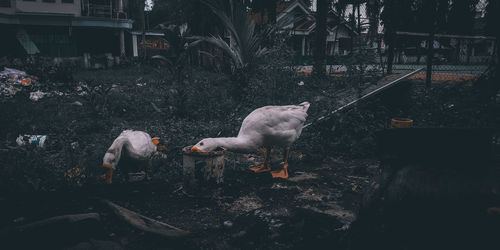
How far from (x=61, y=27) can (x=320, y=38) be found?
18.0 meters

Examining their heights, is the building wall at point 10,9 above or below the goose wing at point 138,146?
above

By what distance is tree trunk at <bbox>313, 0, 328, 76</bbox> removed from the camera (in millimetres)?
8398

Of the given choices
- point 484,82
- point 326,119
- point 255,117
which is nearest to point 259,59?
point 326,119

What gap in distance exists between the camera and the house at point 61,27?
18734 mm

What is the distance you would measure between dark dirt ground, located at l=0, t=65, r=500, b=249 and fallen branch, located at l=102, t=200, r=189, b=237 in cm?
6

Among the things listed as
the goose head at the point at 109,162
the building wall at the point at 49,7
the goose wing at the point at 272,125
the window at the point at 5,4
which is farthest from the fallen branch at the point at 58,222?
the window at the point at 5,4

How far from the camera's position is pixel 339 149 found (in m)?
5.10

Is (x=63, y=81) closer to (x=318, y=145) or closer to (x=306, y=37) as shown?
(x=318, y=145)

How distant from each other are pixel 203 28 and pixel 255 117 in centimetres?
1115

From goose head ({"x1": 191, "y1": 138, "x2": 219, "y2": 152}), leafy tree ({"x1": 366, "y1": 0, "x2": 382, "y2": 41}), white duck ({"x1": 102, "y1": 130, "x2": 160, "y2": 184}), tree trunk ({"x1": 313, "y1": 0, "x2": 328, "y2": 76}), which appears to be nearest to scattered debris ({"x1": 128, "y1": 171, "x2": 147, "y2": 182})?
white duck ({"x1": 102, "y1": 130, "x2": 160, "y2": 184})

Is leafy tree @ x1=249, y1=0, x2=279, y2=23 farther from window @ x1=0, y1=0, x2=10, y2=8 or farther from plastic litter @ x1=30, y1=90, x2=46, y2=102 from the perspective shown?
window @ x1=0, y1=0, x2=10, y2=8

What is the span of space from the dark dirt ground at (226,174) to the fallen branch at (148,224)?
6cm

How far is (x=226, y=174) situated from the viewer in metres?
4.06

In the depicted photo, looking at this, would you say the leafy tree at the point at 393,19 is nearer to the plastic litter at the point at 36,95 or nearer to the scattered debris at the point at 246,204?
the scattered debris at the point at 246,204
